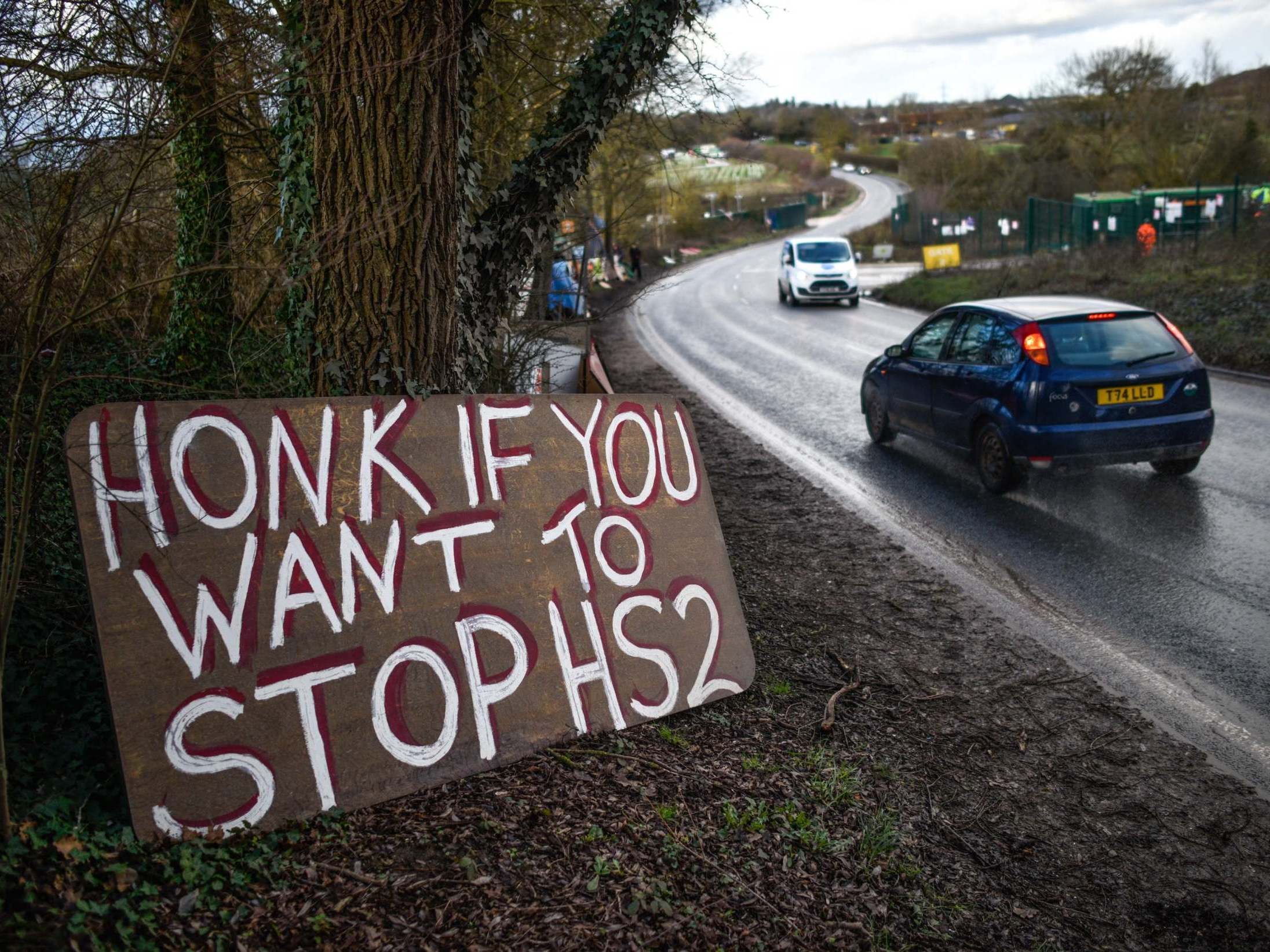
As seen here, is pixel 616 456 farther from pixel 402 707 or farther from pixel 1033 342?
pixel 1033 342

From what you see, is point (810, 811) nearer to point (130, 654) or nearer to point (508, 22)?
point (130, 654)

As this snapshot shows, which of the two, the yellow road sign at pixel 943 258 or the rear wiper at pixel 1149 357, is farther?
the yellow road sign at pixel 943 258

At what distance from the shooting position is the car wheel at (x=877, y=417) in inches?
441

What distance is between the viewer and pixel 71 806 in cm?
307

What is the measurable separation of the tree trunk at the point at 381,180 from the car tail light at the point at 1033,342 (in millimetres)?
5787

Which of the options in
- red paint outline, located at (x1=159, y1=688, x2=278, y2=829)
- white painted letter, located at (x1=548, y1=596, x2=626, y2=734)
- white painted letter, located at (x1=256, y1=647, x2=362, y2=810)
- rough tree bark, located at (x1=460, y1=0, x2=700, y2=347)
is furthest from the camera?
rough tree bark, located at (x1=460, y1=0, x2=700, y2=347)

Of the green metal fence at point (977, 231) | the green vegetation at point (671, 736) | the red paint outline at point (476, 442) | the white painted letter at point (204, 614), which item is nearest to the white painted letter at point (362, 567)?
the white painted letter at point (204, 614)

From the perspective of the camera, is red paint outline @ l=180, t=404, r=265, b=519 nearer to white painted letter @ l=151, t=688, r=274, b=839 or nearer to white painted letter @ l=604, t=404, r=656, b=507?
white painted letter @ l=151, t=688, r=274, b=839

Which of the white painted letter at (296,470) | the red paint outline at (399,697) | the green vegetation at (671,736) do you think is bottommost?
the green vegetation at (671,736)

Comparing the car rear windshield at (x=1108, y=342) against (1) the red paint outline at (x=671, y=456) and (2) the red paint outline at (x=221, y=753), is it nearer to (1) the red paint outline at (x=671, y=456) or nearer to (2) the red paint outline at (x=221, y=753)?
(1) the red paint outline at (x=671, y=456)

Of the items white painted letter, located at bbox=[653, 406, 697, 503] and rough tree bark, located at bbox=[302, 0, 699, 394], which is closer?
rough tree bark, located at bbox=[302, 0, 699, 394]

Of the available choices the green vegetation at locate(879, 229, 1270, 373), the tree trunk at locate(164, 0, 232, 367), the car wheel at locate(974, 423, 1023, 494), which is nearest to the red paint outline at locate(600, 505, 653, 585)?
the tree trunk at locate(164, 0, 232, 367)

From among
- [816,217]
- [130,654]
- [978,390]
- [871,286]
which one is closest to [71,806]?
[130,654]

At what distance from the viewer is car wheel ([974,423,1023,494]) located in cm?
892
